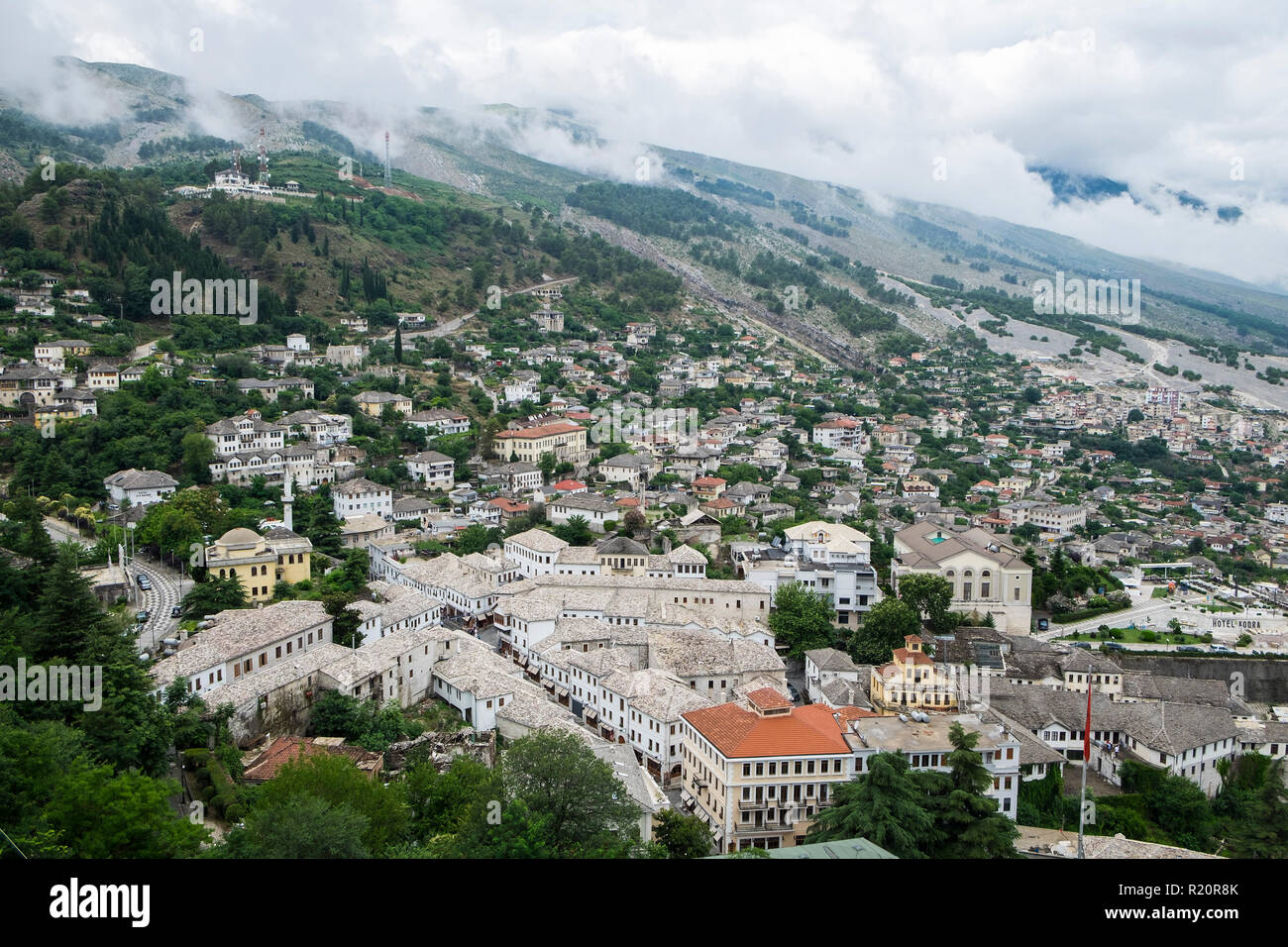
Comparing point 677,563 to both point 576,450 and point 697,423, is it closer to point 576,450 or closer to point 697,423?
point 576,450

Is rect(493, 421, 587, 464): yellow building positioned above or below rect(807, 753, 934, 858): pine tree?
above

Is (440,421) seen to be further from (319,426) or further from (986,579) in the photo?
(986,579)

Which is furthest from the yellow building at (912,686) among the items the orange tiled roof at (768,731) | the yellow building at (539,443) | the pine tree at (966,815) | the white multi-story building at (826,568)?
the yellow building at (539,443)

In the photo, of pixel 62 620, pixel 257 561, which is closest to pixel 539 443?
pixel 257 561

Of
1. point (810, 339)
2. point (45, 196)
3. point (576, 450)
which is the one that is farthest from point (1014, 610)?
point (810, 339)

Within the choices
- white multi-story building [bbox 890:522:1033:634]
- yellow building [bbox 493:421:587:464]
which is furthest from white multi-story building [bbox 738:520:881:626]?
yellow building [bbox 493:421:587:464]

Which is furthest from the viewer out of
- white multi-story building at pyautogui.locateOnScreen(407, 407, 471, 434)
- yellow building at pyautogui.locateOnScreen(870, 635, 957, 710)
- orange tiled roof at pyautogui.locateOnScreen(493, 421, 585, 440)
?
white multi-story building at pyautogui.locateOnScreen(407, 407, 471, 434)

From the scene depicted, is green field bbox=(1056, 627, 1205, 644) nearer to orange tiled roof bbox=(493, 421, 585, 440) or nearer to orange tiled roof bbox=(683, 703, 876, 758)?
orange tiled roof bbox=(683, 703, 876, 758)

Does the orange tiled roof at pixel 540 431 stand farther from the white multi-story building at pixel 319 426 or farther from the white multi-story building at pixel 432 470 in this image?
the white multi-story building at pixel 319 426

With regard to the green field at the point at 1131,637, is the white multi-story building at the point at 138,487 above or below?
above
